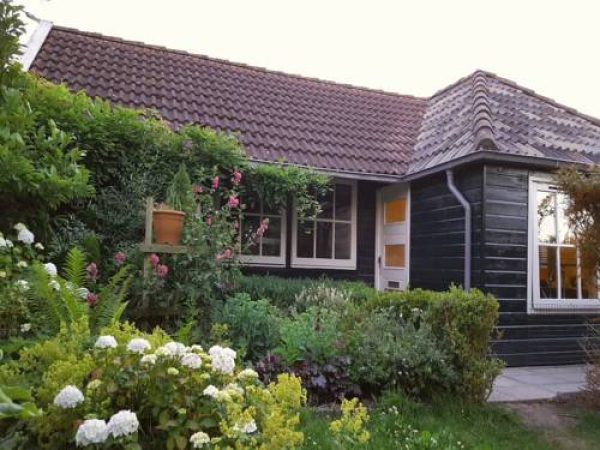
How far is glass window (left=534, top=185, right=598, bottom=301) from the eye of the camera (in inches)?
257

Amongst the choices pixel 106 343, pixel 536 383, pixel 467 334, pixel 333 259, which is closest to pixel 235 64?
pixel 333 259

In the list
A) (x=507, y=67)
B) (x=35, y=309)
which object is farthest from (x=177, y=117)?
(x=507, y=67)

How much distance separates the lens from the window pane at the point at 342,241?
322 inches

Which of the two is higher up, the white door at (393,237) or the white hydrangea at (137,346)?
the white door at (393,237)

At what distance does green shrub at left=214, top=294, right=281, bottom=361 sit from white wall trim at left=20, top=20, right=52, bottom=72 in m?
5.35

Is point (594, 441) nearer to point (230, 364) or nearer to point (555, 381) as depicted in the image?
point (555, 381)

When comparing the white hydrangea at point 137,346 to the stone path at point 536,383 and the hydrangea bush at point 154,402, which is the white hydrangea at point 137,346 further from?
the stone path at point 536,383

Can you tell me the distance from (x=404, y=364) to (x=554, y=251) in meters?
3.78

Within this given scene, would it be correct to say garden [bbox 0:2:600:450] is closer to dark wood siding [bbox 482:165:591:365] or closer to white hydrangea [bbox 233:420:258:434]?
white hydrangea [bbox 233:420:258:434]

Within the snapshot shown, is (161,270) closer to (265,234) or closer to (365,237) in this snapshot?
(265,234)

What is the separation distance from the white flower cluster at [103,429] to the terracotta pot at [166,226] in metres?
3.15

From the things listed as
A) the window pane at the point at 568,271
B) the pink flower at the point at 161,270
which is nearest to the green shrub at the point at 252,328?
the pink flower at the point at 161,270

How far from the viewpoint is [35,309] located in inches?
140

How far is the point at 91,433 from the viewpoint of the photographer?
178 cm
